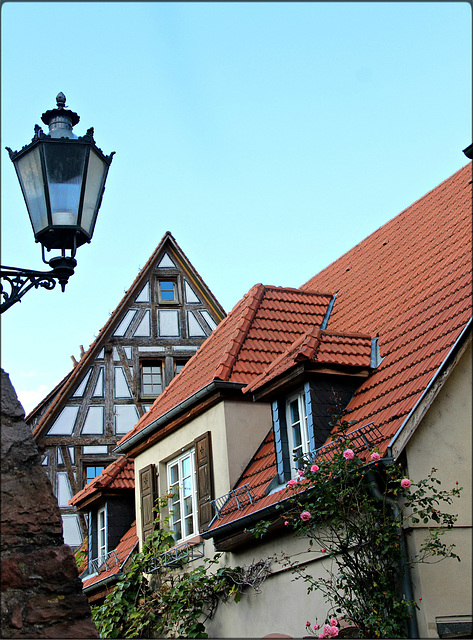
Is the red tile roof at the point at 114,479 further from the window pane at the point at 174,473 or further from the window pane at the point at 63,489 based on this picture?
the window pane at the point at 63,489

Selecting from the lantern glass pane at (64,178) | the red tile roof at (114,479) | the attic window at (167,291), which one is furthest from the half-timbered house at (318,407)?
the attic window at (167,291)

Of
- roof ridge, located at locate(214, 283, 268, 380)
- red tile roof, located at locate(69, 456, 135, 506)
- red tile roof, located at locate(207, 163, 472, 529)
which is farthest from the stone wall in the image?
red tile roof, located at locate(69, 456, 135, 506)

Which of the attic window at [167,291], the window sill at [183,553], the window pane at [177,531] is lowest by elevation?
the window sill at [183,553]

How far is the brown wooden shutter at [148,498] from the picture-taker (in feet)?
42.7

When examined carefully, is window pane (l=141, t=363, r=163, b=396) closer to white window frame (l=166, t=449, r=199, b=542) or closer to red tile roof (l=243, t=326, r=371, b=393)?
white window frame (l=166, t=449, r=199, b=542)

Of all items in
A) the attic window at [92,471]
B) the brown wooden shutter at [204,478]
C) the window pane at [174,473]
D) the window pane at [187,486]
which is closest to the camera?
the brown wooden shutter at [204,478]

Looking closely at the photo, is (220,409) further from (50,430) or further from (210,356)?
(50,430)

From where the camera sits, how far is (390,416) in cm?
862

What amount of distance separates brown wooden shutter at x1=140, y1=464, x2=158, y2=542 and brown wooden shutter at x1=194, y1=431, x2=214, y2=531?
145 cm

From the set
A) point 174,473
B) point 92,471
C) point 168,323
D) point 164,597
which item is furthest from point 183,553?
point 168,323

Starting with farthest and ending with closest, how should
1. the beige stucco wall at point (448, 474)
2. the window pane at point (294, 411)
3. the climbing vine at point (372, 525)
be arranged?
the window pane at point (294, 411) < the beige stucco wall at point (448, 474) < the climbing vine at point (372, 525)

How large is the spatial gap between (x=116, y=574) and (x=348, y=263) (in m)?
6.75

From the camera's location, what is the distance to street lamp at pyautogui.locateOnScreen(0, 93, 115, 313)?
15.2 feet

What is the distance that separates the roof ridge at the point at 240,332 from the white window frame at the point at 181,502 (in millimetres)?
1518
